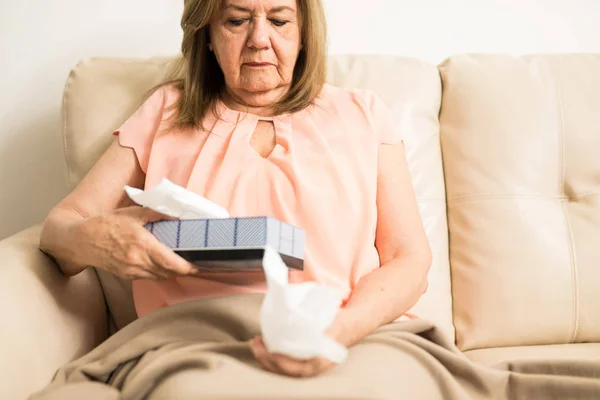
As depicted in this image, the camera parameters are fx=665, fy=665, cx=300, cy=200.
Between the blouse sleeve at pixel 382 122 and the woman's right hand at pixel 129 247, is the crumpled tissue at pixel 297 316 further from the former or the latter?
the blouse sleeve at pixel 382 122

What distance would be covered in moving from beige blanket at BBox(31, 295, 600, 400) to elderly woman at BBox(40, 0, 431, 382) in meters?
0.08

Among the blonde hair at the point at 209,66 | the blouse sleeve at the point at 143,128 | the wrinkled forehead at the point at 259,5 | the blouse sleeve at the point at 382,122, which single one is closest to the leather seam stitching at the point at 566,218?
the blouse sleeve at the point at 382,122

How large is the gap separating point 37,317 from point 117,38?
0.88 meters

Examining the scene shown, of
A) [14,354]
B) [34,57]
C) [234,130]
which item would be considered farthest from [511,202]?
[34,57]

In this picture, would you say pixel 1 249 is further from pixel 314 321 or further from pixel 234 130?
pixel 314 321

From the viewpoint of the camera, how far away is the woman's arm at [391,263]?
1016mm

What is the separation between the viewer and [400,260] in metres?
1.18

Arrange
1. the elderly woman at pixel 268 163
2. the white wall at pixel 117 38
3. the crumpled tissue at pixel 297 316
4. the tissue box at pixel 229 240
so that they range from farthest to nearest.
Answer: the white wall at pixel 117 38, the elderly woman at pixel 268 163, the tissue box at pixel 229 240, the crumpled tissue at pixel 297 316

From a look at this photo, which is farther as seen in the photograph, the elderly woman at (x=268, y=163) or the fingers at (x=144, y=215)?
the elderly woman at (x=268, y=163)

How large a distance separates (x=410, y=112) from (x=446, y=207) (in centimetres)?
23

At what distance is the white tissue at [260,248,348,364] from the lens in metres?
0.81

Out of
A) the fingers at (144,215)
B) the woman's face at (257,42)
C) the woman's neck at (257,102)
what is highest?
the woman's face at (257,42)

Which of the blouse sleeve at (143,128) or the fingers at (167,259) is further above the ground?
the blouse sleeve at (143,128)

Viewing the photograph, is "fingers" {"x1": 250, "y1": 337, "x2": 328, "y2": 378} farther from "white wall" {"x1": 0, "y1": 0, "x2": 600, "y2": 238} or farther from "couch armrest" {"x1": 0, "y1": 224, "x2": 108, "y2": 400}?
"white wall" {"x1": 0, "y1": 0, "x2": 600, "y2": 238}
